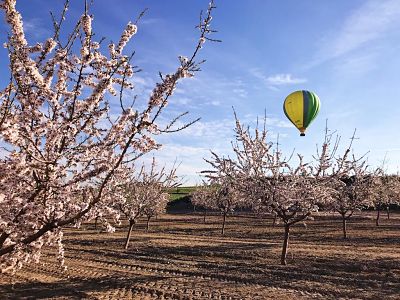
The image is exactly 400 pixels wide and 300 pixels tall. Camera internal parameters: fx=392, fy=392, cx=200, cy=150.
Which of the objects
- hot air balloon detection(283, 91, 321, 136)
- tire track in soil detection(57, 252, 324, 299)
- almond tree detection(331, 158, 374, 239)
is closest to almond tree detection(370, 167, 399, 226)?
almond tree detection(331, 158, 374, 239)

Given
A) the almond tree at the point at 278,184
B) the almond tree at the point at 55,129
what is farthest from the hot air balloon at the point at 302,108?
the almond tree at the point at 55,129

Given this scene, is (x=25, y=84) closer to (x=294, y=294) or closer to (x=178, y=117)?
(x=178, y=117)

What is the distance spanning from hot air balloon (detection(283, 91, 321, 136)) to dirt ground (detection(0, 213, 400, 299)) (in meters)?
8.49

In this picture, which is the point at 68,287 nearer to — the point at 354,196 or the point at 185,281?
the point at 185,281

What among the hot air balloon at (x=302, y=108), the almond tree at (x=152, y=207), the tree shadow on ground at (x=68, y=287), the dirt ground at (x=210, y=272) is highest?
the hot air balloon at (x=302, y=108)

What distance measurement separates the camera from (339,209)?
3547 cm

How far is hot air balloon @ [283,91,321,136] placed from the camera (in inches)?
1001

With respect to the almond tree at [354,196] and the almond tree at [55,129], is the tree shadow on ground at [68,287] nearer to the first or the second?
the almond tree at [55,129]

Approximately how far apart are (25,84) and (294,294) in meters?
12.8

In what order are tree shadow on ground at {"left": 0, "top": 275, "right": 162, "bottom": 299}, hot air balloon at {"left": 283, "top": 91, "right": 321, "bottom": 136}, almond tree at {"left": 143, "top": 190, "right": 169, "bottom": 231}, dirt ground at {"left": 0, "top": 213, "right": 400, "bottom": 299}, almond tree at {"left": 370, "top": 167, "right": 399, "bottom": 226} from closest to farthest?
tree shadow on ground at {"left": 0, "top": 275, "right": 162, "bottom": 299} → dirt ground at {"left": 0, "top": 213, "right": 400, "bottom": 299} → hot air balloon at {"left": 283, "top": 91, "right": 321, "bottom": 136} → almond tree at {"left": 143, "top": 190, "right": 169, "bottom": 231} → almond tree at {"left": 370, "top": 167, "right": 399, "bottom": 226}

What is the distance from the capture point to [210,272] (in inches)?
744

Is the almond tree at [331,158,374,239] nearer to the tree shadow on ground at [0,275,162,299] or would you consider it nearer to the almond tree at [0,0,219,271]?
the tree shadow on ground at [0,275,162,299]

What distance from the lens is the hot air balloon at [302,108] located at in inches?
1001

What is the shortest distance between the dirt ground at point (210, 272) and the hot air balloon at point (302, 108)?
8485 millimetres
